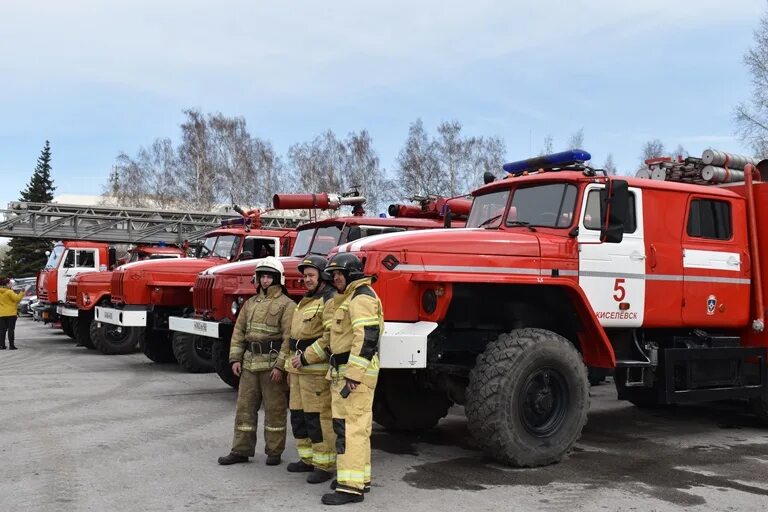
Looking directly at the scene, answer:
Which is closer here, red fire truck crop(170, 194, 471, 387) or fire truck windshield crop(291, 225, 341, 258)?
red fire truck crop(170, 194, 471, 387)

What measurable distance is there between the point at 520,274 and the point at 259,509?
2723mm

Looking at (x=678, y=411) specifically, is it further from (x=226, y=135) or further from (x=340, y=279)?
(x=226, y=135)

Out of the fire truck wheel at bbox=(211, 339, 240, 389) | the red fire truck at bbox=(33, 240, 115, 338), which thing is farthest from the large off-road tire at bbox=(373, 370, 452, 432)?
the red fire truck at bbox=(33, 240, 115, 338)

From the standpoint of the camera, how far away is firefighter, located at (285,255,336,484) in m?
5.62

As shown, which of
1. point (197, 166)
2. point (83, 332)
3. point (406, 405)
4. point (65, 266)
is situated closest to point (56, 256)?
point (65, 266)

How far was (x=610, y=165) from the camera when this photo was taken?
4728 cm

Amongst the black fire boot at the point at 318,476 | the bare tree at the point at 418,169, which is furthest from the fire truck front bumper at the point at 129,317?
the bare tree at the point at 418,169

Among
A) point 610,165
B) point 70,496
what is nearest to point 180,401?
point 70,496

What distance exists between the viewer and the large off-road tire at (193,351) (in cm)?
1173

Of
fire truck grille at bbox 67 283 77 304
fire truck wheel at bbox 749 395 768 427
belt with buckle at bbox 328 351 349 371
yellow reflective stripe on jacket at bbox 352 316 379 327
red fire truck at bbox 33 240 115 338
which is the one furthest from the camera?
red fire truck at bbox 33 240 115 338

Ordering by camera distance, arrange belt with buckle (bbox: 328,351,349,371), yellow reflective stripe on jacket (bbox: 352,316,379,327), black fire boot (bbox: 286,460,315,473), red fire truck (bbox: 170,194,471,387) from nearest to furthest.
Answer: yellow reflective stripe on jacket (bbox: 352,316,379,327) < belt with buckle (bbox: 328,351,349,371) < black fire boot (bbox: 286,460,315,473) < red fire truck (bbox: 170,194,471,387)

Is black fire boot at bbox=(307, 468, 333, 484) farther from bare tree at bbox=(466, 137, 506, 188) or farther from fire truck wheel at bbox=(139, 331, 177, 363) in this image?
bare tree at bbox=(466, 137, 506, 188)

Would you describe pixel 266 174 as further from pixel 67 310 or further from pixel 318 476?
pixel 318 476

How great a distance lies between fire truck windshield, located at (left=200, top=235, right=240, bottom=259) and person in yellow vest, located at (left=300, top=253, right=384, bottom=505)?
23.0 feet
